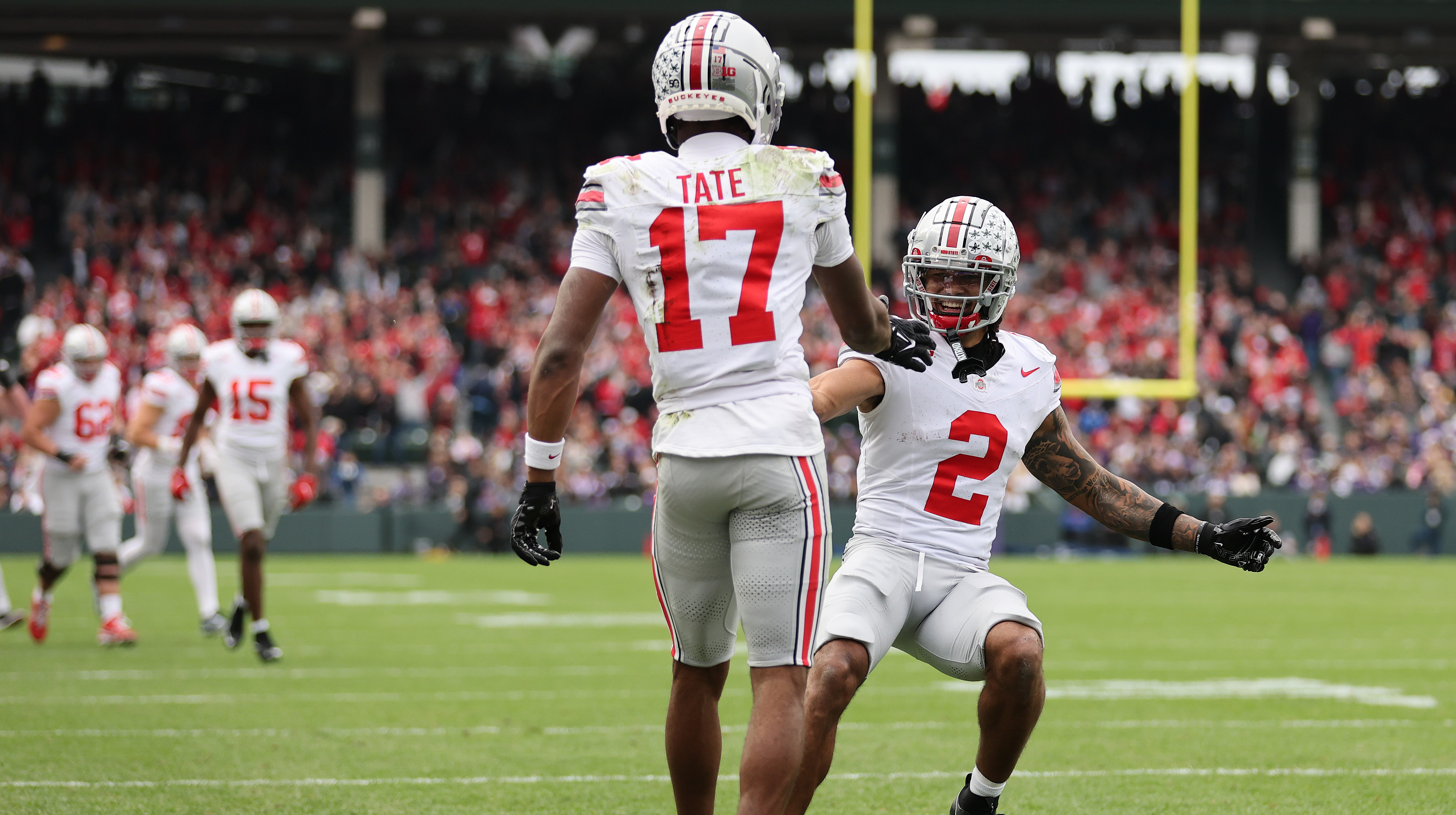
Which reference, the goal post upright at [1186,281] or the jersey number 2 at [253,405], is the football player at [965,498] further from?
the goal post upright at [1186,281]

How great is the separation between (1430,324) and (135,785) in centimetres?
2254

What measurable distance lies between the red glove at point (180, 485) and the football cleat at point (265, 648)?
4.69 feet

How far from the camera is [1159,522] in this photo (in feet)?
15.6

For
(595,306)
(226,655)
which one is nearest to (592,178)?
(595,306)

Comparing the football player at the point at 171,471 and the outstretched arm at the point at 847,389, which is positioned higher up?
the outstretched arm at the point at 847,389

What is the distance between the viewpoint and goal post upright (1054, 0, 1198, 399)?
62.2 ft

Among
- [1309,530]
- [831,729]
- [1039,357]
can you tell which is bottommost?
[1309,530]

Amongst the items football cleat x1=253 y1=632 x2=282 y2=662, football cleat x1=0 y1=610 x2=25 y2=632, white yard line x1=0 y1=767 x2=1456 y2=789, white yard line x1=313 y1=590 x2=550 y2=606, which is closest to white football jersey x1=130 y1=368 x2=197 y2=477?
football cleat x1=0 y1=610 x2=25 y2=632

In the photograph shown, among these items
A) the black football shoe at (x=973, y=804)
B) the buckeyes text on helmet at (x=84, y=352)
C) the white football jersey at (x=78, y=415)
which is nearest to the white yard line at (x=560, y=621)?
the white football jersey at (x=78, y=415)

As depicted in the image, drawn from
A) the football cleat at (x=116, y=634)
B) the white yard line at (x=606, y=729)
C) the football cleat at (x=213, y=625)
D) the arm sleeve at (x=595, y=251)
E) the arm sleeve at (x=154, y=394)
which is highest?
the arm sleeve at (x=595, y=251)

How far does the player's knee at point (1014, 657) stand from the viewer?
4.38 metres

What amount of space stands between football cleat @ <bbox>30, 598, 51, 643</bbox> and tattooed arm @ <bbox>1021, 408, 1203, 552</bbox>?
7132mm

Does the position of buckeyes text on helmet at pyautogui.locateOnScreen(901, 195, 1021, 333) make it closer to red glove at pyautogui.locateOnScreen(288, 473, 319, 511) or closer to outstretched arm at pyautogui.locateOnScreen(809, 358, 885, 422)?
outstretched arm at pyautogui.locateOnScreen(809, 358, 885, 422)

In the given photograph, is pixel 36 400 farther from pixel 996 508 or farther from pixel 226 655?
pixel 996 508
